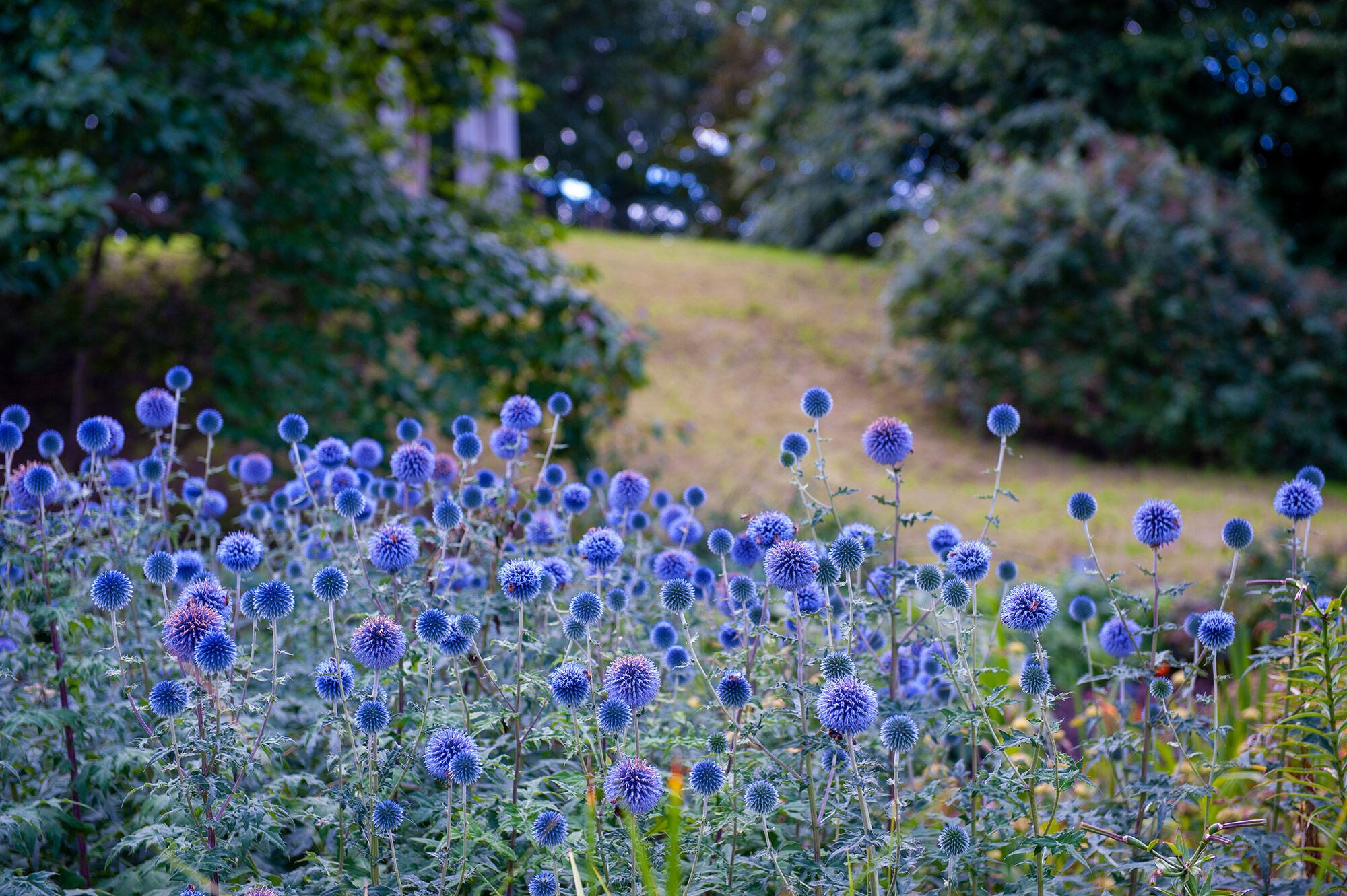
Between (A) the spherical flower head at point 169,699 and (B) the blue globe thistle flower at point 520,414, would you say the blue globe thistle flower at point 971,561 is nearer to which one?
(B) the blue globe thistle flower at point 520,414

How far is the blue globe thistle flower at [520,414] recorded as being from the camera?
103 inches

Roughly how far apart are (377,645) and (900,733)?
1064 mm

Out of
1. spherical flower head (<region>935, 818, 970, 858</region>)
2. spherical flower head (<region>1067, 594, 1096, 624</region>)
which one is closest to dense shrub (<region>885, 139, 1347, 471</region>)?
spherical flower head (<region>1067, 594, 1096, 624</region>)

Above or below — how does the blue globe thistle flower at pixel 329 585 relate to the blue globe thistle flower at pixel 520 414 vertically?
below

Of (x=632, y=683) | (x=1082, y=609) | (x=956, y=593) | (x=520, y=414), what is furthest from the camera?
(x=520, y=414)

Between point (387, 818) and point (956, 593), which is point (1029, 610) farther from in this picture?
point (387, 818)

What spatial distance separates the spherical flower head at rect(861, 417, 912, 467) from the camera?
2268 mm

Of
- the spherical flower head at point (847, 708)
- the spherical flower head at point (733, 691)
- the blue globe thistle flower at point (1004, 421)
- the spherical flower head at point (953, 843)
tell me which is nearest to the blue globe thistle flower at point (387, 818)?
the spherical flower head at point (733, 691)

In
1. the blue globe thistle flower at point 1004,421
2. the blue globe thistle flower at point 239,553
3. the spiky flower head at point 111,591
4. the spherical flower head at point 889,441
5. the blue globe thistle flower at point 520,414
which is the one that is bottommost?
the spiky flower head at point 111,591

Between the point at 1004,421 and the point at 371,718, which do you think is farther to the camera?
the point at 1004,421

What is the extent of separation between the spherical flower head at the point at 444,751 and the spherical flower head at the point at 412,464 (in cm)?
84

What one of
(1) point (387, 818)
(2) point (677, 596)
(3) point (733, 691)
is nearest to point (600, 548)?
(2) point (677, 596)

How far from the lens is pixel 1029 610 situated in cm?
198

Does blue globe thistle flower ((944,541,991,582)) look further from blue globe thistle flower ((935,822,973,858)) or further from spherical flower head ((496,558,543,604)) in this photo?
spherical flower head ((496,558,543,604))
